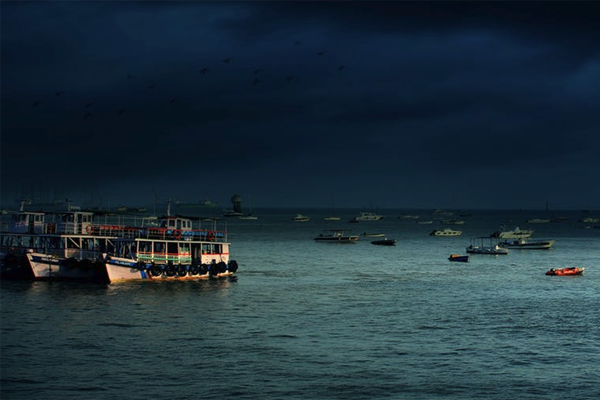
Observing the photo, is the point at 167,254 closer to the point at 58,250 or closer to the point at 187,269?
the point at 187,269

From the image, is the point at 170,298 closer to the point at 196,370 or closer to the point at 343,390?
the point at 196,370

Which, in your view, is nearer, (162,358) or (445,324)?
(162,358)

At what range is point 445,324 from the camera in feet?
185

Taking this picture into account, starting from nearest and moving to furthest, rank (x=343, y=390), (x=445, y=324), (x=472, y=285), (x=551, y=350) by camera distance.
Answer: (x=343, y=390) < (x=551, y=350) < (x=445, y=324) < (x=472, y=285)

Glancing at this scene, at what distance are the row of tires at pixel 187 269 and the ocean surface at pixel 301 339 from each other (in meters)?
1.50

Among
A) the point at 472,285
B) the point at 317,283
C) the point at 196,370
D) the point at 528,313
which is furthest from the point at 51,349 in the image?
the point at 472,285

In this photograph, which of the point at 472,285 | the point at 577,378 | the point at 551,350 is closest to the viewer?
the point at 577,378

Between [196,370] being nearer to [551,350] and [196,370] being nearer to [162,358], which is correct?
[162,358]

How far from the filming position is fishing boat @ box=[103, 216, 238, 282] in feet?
253

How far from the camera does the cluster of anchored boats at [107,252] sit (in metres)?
77.2

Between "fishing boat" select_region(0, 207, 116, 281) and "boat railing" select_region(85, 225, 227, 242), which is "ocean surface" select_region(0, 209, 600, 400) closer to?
"fishing boat" select_region(0, 207, 116, 281)

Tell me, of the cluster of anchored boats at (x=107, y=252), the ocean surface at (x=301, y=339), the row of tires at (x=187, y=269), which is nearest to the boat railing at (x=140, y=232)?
the cluster of anchored boats at (x=107, y=252)

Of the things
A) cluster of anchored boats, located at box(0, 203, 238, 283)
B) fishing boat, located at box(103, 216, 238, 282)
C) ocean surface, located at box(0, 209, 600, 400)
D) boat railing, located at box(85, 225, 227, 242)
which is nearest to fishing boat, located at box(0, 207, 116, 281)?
cluster of anchored boats, located at box(0, 203, 238, 283)

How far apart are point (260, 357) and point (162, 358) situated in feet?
17.9
